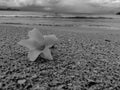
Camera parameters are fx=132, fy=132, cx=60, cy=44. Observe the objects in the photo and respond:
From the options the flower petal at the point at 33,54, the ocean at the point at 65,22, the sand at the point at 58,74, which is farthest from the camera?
the ocean at the point at 65,22

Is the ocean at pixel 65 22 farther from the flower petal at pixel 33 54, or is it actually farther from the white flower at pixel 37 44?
the flower petal at pixel 33 54

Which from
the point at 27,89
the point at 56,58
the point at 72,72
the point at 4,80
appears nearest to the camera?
the point at 27,89

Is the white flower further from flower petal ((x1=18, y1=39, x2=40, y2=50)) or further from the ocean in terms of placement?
the ocean

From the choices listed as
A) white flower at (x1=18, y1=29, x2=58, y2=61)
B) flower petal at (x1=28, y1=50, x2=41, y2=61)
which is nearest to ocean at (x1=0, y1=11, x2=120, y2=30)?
white flower at (x1=18, y1=29, x2=58, y2=61)

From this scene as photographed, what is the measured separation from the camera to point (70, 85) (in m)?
1.17

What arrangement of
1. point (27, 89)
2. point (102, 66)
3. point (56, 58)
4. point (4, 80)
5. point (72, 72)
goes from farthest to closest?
1. point (56, 58)
2. point (102, 66)
3. point (72, 72)
4. point (4, 80)
5. point (27, 89)

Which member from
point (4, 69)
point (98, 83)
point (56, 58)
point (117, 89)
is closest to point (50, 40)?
point (56, 58)

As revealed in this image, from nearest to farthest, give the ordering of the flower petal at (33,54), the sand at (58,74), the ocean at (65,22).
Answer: the sand at (58,74) → the flower petal at (33,54) → the ocean at (65,22)

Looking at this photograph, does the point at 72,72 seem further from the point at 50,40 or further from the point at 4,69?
the point at 4,69

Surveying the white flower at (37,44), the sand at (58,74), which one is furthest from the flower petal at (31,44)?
the sand at (58,74)

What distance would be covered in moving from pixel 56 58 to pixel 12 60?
1.86 feet

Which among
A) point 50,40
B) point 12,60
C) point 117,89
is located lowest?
point 117,89

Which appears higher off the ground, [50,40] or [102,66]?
[50,40]

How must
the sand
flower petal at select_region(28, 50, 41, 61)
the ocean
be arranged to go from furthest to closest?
the ocean < flower petal at select_region(28, 50, 41, 61) < the sand
